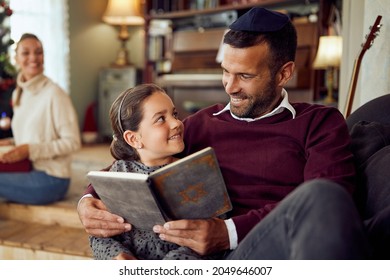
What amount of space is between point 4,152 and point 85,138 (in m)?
3.29

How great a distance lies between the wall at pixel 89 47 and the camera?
6.15 metres

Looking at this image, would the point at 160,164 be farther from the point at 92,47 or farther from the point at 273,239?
the point at 92,47

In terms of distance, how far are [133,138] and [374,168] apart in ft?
2.33

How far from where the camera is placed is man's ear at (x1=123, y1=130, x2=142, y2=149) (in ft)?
4.98

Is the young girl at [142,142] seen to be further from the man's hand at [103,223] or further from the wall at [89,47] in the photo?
the wall at [89,47]

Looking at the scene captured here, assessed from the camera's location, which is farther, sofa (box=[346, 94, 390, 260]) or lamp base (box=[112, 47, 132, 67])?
lamp base (box=[112, 47, 132, 67])

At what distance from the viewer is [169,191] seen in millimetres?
1259

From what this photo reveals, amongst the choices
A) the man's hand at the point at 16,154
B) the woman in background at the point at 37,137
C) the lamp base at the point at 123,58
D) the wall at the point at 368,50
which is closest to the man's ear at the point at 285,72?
the wall at the point at 368,50

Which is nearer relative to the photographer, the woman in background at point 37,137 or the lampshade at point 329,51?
the woman in background at point 37,137

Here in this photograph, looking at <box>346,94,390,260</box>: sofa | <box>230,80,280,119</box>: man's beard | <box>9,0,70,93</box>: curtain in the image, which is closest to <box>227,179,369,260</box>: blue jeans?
<box>346,94,390,260</box>: sofa

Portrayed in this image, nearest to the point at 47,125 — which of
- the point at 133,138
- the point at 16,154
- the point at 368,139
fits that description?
the point at 16,154

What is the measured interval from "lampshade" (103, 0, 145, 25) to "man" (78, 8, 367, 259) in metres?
4.69

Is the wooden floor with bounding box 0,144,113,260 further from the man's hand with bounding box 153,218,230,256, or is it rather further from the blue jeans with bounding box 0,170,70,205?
the man's hand with bounding box 153,218,230,256
